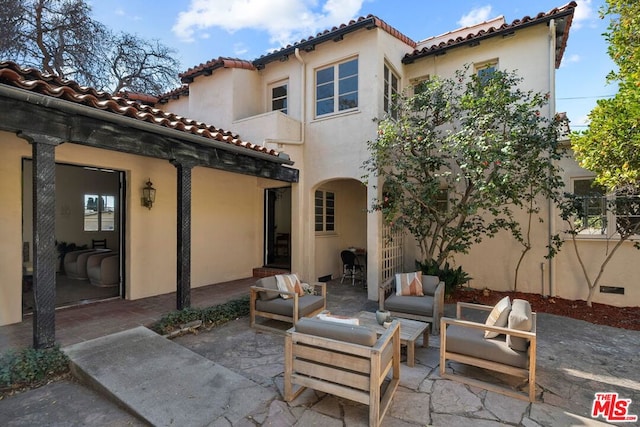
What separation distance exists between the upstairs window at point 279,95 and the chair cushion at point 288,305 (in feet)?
20.6

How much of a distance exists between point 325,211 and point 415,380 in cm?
684

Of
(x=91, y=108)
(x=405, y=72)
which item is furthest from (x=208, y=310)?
(x=405, y=72)

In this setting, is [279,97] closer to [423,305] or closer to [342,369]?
[423,305]

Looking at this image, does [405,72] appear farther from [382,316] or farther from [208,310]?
[208,310]

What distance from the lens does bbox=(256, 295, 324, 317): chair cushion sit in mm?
5820

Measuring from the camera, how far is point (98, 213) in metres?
10.1

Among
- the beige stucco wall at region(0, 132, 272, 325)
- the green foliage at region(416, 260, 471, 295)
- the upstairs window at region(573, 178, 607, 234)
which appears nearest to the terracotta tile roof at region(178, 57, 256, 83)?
the beige stucco wall at region(0, 132, 272, 325)

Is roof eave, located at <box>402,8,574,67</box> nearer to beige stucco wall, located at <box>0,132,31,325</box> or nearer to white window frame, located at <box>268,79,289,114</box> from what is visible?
white window frame, located at <box>268,79,289,114</box>

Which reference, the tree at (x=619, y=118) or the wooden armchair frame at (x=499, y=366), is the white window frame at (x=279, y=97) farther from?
the wooden armchair frame at (x=499, y=366)

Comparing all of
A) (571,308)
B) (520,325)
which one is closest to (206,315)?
(520,325)

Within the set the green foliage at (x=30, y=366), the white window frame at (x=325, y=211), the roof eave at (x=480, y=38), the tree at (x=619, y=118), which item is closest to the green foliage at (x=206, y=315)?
the green foliage at (x=30, y=366)

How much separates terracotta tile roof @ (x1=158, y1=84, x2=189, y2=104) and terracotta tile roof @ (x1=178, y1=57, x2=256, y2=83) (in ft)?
3.48

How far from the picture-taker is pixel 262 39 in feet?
37.5

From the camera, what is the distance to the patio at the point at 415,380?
3.41 metres
